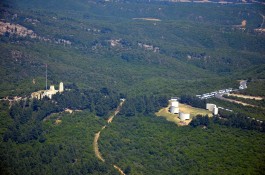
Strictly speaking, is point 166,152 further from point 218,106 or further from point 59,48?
point 59,48

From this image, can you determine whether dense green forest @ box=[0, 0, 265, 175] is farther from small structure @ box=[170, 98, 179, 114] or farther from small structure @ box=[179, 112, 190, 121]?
small structure @ box=[170, 98, 179, 114]

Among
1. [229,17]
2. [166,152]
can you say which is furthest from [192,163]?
[229,17]

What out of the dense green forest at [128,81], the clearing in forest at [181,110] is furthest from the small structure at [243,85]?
the clearing in forest at [181,110]

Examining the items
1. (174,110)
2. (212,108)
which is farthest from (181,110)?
(212,108)

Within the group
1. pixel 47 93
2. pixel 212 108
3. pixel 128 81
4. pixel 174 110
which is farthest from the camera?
pixel 128 81

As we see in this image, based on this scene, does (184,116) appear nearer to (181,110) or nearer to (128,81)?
(181,110)

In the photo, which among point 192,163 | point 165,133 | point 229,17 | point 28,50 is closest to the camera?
point 192,163

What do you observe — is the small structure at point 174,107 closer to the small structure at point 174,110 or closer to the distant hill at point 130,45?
the small structure at point 174,110

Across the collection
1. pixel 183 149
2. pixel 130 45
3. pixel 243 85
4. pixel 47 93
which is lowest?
pixel 130 45

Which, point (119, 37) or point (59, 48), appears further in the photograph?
point (119, 37)
